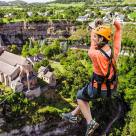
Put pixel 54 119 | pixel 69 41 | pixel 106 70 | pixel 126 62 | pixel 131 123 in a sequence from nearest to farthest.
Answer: pixel 106 70 → pixel 131 123 → pixel 54 119 → pixel 126 62 → pixel 69 41

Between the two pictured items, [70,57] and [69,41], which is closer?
[70,57]

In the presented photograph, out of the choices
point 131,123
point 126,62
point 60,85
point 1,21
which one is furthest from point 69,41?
point 131,123

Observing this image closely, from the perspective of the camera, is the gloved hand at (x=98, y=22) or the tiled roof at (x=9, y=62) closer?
the gloved hand at (x=98, y=22)

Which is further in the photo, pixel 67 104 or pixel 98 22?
pixel 67 104

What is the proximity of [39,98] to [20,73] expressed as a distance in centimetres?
336

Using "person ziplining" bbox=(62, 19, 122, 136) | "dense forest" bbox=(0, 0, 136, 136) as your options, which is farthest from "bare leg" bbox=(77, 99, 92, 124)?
"dense forest" bbox=(0, 0, 136, 136)

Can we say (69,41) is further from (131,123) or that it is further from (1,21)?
(131,123)

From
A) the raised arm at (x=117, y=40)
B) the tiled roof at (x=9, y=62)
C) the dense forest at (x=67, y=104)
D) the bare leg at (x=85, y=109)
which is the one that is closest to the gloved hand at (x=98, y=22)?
the raised arm at (x=117, y=40)

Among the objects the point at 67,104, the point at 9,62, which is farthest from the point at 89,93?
the point at 9,62

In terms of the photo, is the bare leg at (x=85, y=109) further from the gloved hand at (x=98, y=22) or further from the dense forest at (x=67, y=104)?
the dense forest at (x=67, y=104)

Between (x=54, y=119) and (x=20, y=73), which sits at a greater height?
(x=20, y=73)

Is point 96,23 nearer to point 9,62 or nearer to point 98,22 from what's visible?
point 98,22

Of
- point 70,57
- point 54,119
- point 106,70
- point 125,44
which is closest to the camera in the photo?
point 106,70

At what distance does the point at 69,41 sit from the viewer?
2445 inches
